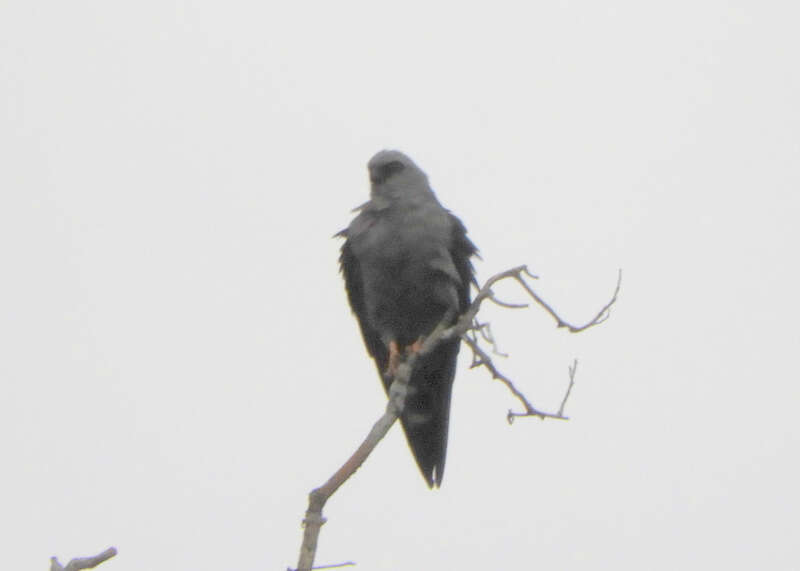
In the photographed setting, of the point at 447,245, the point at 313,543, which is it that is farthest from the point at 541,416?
the point at 447,245

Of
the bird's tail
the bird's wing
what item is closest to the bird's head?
the bird's wing

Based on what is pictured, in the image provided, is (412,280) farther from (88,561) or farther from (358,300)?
(88,561)

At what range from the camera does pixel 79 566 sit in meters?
3.45

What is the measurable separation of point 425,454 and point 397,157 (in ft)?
7.13

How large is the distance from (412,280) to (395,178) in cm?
97

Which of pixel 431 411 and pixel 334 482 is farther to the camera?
pixel 431 411

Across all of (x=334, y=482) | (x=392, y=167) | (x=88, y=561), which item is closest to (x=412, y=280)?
(x=392, y=167)

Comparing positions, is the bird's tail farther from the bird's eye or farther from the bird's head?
the bird's eye

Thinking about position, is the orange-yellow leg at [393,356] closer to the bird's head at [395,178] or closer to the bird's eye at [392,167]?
the bird's head at [395,178]

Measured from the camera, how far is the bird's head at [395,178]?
8.37m

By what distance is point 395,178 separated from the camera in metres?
8.59

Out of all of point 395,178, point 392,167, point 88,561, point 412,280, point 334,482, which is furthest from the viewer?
point 392,167

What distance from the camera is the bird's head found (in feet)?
27.5

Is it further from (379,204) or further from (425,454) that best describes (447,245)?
(425,454)
